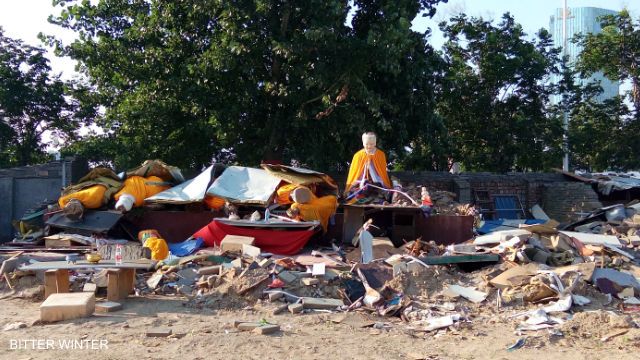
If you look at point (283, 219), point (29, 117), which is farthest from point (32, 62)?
point (283, 219)

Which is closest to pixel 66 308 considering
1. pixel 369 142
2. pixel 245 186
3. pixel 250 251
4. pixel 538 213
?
pixel 250 251

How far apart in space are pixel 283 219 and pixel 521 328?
535 cm

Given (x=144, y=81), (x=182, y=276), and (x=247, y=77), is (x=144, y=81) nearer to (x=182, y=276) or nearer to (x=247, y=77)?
(x=247, y=77)

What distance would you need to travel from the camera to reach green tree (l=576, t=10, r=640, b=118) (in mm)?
19938

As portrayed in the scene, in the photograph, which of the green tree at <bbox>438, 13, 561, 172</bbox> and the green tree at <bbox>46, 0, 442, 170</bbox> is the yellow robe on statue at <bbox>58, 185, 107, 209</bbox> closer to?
the green tree at <bbox>46, 0, 442, 170</bbox>

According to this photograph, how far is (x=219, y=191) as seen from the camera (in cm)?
→ 1202

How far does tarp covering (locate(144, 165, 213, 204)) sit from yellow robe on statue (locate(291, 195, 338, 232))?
6.87ft

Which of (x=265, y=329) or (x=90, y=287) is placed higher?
(x=90, y=287)

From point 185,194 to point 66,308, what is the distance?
5.34 m

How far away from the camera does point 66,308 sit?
6.81m

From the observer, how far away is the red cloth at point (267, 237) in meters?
10.7

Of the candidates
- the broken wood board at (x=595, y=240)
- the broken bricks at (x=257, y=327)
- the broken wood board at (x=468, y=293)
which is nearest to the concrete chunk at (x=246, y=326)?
the broken bricks at (x=257, y=327)

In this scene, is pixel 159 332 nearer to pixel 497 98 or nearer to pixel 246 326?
pixel 246 326

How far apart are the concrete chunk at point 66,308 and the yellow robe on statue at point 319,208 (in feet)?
16.2
